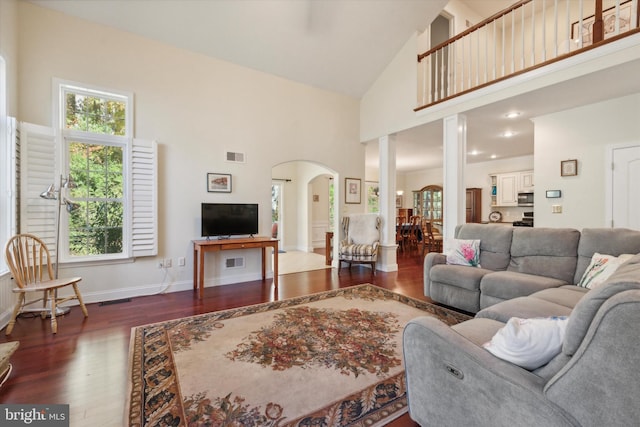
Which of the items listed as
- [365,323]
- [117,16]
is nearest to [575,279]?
[365,323]

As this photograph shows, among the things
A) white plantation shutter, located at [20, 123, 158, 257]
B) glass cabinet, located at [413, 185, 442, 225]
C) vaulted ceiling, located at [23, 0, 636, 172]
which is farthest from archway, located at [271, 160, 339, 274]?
white plantation shutter, located at [20, 123, 158, 257]

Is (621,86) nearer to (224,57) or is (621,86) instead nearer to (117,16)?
(224,57)

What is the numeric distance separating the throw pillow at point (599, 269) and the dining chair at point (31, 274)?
15.8 feet

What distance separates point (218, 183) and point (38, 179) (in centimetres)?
200

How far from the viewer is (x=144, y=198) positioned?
3.74m

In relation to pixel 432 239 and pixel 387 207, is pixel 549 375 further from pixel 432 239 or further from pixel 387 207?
pixel 432 239

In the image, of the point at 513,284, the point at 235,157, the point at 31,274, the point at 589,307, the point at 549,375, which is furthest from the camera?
the point at 235,157

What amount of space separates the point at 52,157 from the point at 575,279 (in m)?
5.75

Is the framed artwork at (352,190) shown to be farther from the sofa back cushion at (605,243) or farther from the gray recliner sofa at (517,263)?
the sofa back cushion at (605,243)

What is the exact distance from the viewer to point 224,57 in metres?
4.35

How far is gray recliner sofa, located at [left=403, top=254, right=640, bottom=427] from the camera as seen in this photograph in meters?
0.81

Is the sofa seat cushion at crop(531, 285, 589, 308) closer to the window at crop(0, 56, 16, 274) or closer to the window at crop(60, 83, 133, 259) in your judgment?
the window at crop(60, 83, 133, 259)

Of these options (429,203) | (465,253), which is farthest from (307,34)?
(429,203)

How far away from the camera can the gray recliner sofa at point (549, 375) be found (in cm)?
81
